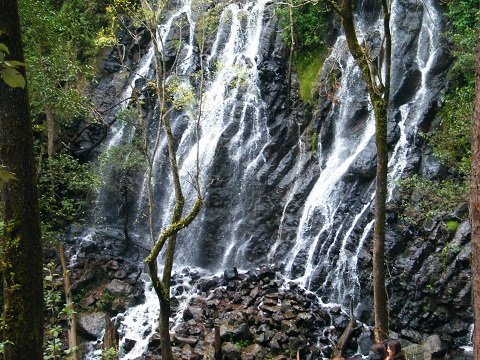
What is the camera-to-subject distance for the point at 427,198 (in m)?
13.2

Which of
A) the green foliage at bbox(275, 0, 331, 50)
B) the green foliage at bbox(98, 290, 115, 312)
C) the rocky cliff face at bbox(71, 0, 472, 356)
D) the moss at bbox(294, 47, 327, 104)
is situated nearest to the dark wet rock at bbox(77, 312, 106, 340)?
the green foliage at bbox(98, 290, 115, 312)

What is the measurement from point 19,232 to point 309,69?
17160 mm

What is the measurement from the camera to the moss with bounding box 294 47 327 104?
18.8 meters

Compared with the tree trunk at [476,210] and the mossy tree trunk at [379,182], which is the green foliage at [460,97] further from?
the tree trunk at [476,210]

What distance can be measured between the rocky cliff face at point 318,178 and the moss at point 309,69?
1.32 feet

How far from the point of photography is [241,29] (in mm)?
21203

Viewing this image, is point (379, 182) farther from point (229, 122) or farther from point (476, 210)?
point (229, 122)

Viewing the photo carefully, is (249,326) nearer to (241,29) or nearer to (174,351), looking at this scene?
(174,351)

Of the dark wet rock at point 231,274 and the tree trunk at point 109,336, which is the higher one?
the dark wet rock at point 231,274

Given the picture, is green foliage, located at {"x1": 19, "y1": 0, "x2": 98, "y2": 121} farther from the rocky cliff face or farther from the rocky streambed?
the rocky streambed

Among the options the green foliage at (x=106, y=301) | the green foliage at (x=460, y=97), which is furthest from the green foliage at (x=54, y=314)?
the green foliage at (x=460, y=97)

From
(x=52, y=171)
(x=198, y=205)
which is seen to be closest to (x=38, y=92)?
(x=52, y=171)

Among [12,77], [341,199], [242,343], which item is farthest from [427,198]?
[12,77]

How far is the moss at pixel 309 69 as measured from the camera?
61.7 feet
